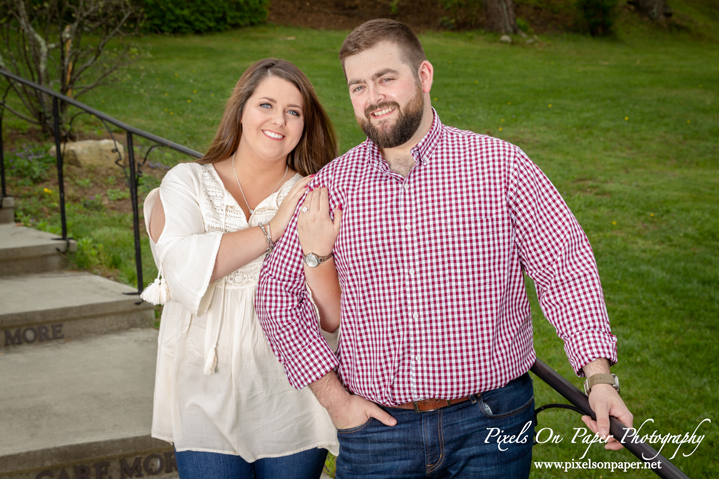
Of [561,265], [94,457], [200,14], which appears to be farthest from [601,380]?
[200,14]

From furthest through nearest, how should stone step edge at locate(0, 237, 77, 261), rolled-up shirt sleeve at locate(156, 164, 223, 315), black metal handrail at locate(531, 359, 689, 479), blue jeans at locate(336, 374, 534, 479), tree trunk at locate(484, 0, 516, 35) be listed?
tree trunk at locate(484, 0, 516, 35) < stone step edge at locate(0, 237, 77, 261) < rolled-up shirt sleeve at locate(156, 164, 223, 315) < blue jeans at locate(336, 374, 534, 479) < black metal handrail at locate(531, 359, 689, 479)

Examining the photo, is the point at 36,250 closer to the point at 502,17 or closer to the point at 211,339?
the point at 211,339

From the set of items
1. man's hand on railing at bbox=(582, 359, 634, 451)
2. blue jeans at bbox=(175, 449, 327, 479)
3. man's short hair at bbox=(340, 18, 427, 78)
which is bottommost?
blue jeans at bbox=(175, 449, 327, 479)

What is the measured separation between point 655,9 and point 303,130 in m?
22.4

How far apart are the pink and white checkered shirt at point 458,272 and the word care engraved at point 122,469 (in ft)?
5.29

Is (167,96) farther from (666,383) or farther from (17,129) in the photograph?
(666,383)

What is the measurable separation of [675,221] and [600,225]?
862mm

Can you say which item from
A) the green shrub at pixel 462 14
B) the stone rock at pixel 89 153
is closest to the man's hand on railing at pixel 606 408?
the stone rock at pixel 89 153

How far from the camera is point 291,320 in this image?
6.91 ft

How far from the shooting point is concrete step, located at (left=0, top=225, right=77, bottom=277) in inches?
180

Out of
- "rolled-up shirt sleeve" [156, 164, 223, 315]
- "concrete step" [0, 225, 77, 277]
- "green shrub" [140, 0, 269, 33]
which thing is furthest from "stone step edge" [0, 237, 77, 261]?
"green shrub" [140, 0, 269, 33]

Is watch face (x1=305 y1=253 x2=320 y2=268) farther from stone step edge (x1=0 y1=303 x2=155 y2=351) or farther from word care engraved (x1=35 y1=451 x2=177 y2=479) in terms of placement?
stone step edge (x1=0 y1=303 x2=155 y2=351)

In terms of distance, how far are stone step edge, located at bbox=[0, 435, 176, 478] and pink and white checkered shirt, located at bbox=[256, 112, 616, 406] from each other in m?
1.54

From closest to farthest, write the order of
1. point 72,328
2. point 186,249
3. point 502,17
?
point 186,249, point 72,328, point 502,17
